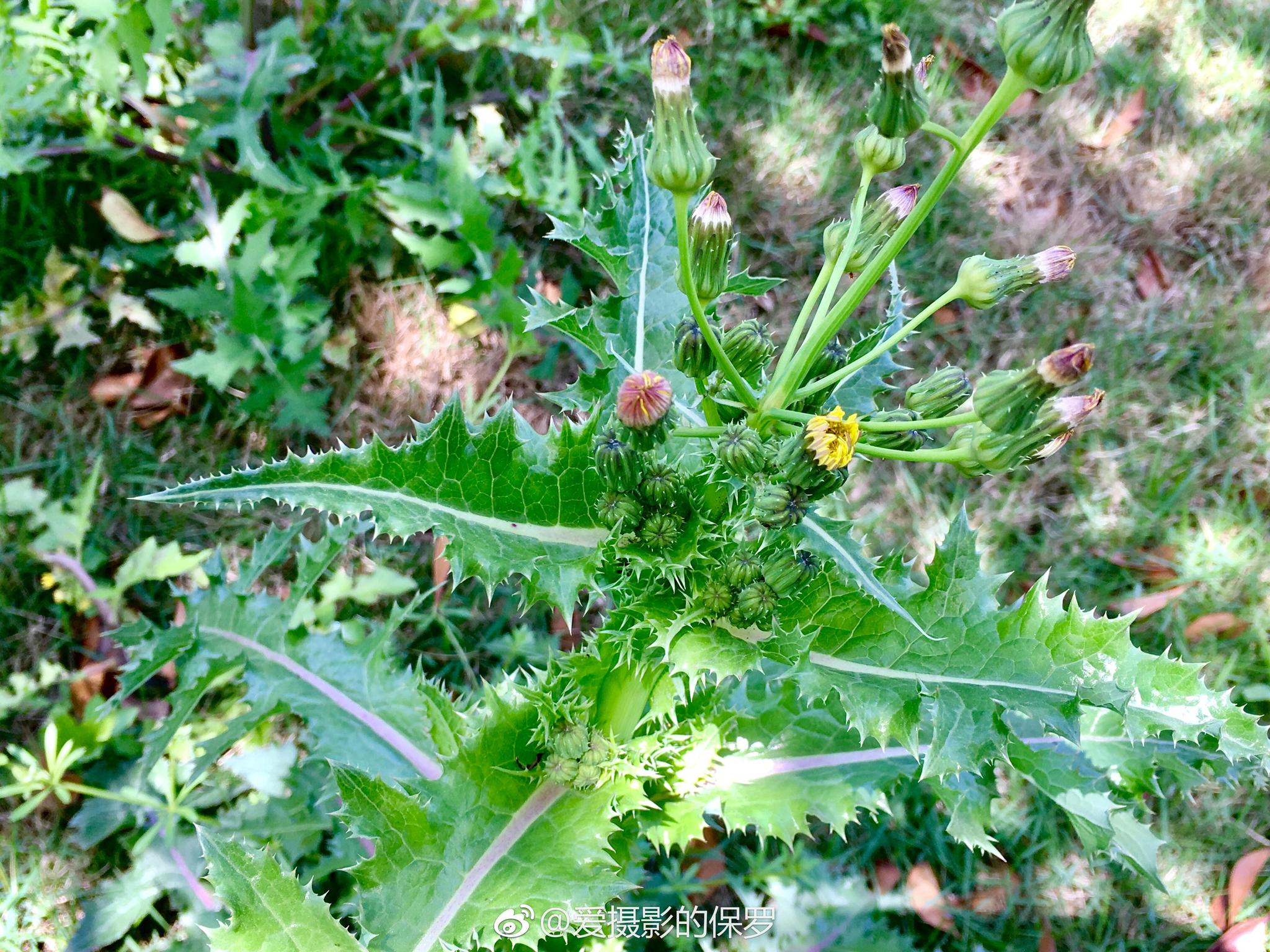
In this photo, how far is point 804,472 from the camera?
154 cm

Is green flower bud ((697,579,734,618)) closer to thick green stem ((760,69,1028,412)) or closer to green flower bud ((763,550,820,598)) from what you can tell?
green flower bud ((763,550,820,598))

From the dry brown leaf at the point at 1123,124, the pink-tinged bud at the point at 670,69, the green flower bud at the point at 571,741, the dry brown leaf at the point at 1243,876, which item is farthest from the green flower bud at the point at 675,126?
the dry brown leaf at the point at 1123,124

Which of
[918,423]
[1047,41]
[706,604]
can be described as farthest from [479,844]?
[1047,41]

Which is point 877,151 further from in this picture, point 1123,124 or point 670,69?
point 1123,124

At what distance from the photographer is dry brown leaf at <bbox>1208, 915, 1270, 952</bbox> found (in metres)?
3.36

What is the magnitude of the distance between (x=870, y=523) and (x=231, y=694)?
8.39 ft

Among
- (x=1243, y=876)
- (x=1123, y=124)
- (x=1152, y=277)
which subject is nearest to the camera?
(x=1243, y=876)

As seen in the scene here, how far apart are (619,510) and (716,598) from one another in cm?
26

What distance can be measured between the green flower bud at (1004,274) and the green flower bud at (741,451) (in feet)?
1.45

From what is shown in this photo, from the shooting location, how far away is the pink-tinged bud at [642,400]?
5.14ft

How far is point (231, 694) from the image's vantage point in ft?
11.3

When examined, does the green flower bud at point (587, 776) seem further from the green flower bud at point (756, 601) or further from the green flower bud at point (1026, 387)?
the green flower bud at point (1026, 387)

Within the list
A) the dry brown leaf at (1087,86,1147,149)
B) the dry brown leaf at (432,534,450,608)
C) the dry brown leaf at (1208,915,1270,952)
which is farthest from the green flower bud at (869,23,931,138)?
the dry brown leaf at (1087,86,1147,149)

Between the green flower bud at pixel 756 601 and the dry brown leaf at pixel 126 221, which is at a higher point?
the green flower bud at pixel 756 601
